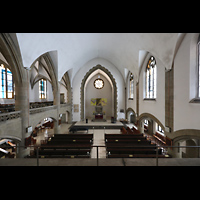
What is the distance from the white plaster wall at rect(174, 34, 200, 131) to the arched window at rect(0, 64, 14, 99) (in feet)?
52.8

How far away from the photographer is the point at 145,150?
277 inches

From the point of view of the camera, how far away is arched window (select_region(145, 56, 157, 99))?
444 inches

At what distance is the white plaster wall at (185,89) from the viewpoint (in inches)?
270

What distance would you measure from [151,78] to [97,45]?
297 inches

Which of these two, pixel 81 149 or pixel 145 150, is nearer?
pixel 145 150

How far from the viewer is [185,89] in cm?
729

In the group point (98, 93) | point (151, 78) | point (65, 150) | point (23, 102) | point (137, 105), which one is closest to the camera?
point (65, 150)

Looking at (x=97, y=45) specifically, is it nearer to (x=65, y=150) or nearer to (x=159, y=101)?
(x=159, y=101)

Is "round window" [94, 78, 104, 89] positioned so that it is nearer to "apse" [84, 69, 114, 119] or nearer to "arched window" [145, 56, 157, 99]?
"apse" [84, 69, 114, 119]

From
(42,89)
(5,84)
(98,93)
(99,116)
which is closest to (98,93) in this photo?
(98,93)

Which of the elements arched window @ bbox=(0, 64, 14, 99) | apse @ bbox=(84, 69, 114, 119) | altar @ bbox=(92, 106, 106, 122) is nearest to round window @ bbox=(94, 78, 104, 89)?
apse @ bbox=(84, 69, 114, 119)
